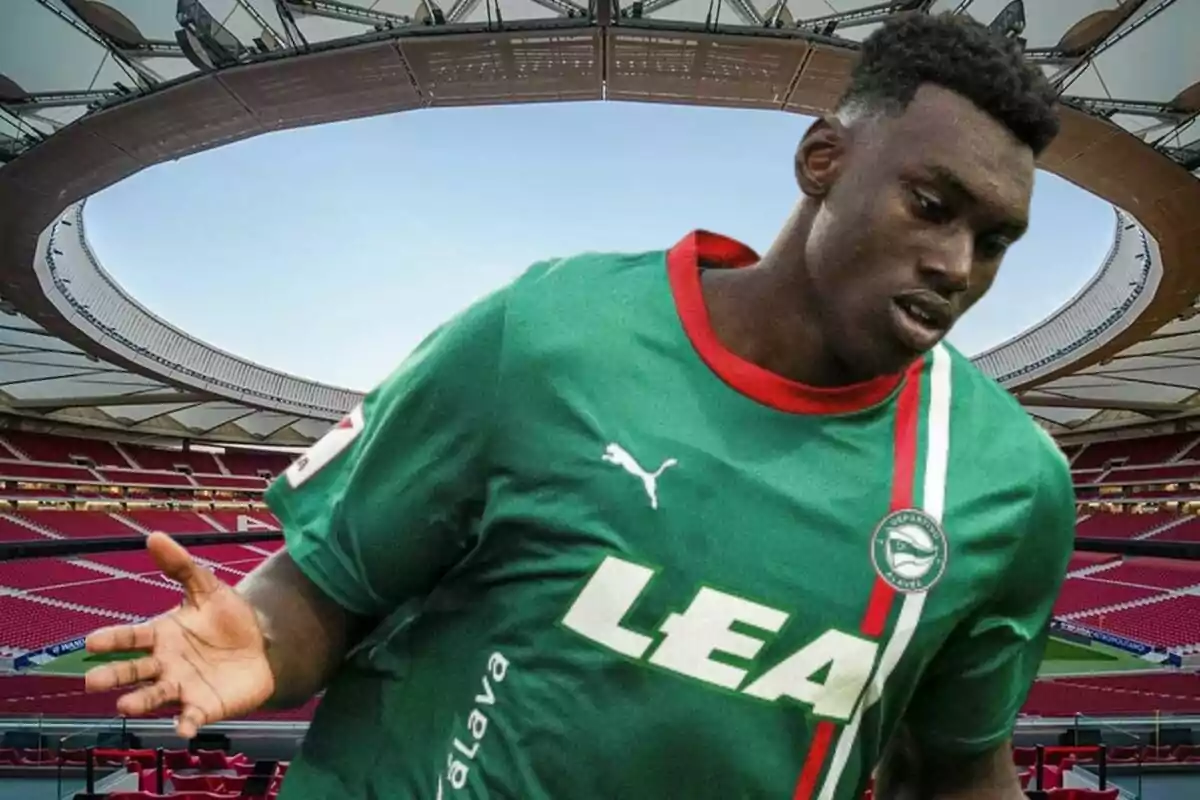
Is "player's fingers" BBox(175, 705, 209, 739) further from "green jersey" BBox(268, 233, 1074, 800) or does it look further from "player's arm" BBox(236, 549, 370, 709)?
"green jersey" BBox(268, 233, 1074, 800)

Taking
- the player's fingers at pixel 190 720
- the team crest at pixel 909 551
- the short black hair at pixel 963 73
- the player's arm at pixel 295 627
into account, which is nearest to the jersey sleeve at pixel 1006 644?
the team crest at pixel 909 551

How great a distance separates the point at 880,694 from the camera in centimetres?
113

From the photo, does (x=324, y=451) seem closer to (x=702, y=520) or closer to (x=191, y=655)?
(x=191, y=655)

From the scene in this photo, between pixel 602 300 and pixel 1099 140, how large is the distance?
11.3 metres

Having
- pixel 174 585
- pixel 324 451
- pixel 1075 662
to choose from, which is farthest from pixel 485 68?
pixel 1075 662

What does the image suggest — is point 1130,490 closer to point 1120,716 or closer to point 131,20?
point 1120,716

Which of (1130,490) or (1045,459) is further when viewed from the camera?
(1130,490)

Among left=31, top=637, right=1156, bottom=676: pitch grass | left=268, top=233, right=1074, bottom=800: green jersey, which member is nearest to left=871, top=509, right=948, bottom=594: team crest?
left=268, top=233, right=1074, bottom=800: green jersey

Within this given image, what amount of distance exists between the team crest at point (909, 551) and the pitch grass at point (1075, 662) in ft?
49.5

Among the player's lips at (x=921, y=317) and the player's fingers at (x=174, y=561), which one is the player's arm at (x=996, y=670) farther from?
the player's fingers at (x=174, y=561)

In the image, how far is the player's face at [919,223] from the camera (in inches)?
41.0

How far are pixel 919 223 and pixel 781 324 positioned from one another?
212 millimetres

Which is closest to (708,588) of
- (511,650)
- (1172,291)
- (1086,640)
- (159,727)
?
(511,650)

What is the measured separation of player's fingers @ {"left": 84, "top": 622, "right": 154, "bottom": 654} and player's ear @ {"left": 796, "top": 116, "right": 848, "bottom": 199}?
100cm
